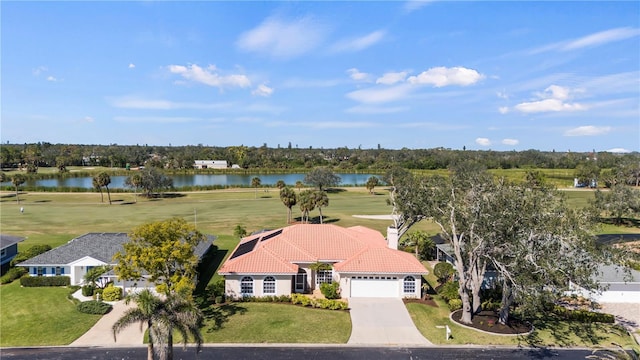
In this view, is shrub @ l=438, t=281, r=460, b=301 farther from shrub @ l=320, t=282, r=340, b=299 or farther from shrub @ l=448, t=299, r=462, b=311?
shrub @ l=320, t=282, r=340, b=299

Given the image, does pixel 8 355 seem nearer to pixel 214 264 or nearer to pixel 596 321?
pixel 214 264

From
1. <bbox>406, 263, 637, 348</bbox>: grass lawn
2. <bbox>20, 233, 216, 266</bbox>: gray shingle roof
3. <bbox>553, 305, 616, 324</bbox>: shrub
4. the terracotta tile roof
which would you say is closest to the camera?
<bbox>406, 263, 637, 348</bbox>: grass lawn

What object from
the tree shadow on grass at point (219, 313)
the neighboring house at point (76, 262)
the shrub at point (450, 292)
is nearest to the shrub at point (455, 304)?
the shrub at point (450, 292)

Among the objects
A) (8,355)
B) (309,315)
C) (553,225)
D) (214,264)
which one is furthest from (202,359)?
(553,225)

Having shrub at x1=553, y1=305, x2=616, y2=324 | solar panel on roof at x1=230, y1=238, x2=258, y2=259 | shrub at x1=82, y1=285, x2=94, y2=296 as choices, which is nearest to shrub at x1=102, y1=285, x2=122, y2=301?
shrub at x1=82, y1=285, x2=94, y2=296

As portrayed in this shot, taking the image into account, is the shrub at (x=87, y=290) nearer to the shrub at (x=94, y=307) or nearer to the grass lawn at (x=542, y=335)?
the shrub at (x=94, y=307)

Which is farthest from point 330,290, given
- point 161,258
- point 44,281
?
point 44,281

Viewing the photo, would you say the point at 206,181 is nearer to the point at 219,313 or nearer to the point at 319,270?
the point at 319,270
